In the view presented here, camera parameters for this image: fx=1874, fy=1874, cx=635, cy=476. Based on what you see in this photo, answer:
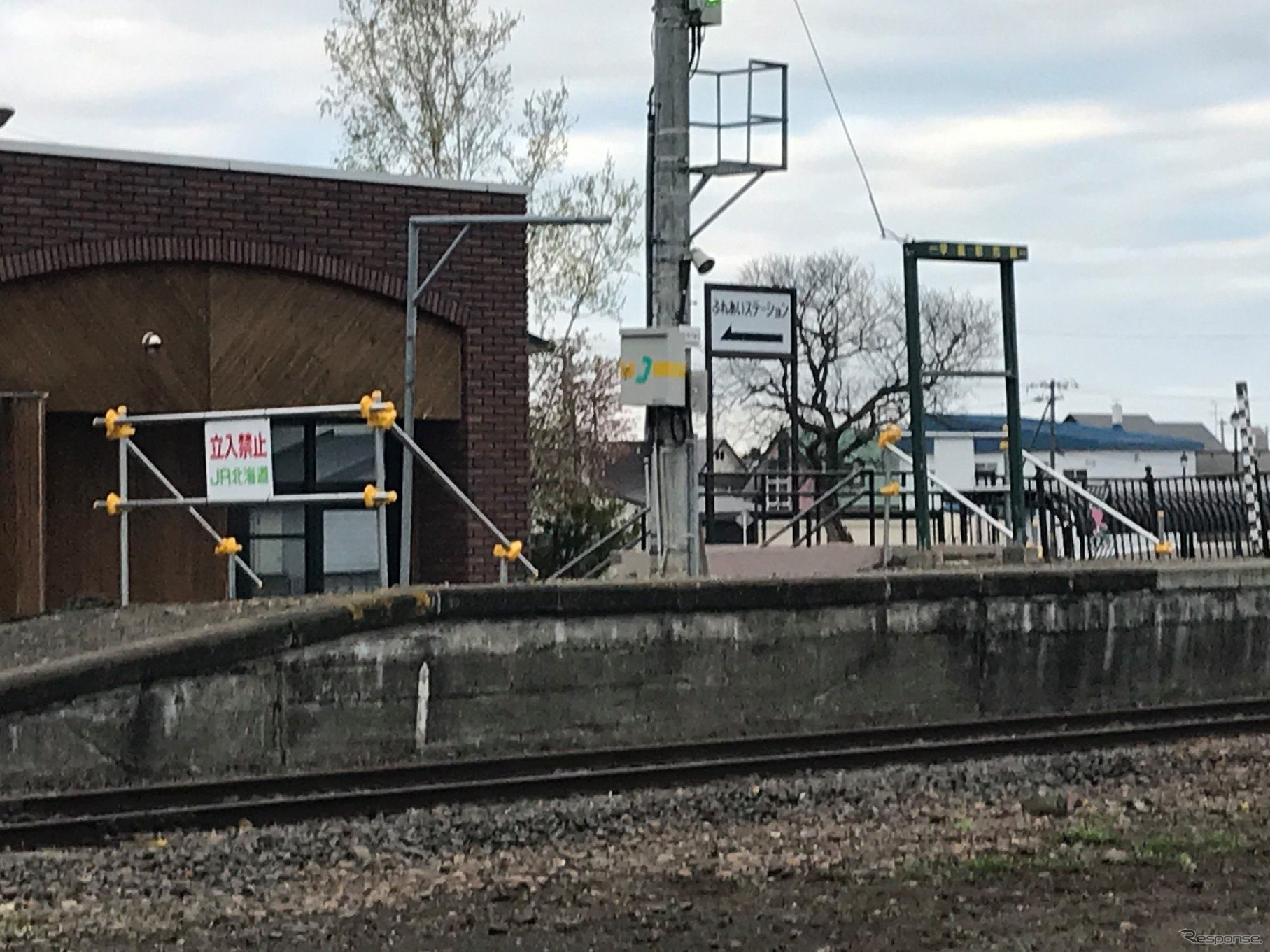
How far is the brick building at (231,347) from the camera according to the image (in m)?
16.7

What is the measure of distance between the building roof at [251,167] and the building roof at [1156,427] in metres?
103

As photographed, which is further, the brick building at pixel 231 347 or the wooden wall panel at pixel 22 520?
the brick building at pixel 231 347

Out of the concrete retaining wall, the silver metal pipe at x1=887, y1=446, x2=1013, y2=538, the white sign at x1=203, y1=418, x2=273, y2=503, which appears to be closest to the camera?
the concrete retaining wall

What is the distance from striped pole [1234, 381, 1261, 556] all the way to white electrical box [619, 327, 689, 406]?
5351mm

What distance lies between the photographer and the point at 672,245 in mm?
14695

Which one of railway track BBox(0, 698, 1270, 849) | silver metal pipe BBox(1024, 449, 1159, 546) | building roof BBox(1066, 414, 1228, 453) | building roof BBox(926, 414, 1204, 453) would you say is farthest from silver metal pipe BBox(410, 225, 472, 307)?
building roof BBox(1066, 414, 1228, 453)

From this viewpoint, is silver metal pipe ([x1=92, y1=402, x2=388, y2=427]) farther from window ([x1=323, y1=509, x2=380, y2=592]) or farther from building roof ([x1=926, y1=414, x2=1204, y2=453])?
building roof ([x1=926, y1=414, x2=1204, y2=453])

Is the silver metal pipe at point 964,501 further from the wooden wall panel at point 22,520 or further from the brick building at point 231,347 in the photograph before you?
the wooden wall panel at point 22,520

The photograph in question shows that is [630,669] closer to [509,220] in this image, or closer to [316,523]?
[509,220]

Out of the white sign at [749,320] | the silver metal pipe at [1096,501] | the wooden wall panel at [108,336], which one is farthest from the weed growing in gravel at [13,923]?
the white sign at [749,320]

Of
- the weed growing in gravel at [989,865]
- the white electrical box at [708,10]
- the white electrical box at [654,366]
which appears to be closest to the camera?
the weed growing in gravel at [989,865]

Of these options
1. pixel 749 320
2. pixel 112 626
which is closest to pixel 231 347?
pixel 112 626

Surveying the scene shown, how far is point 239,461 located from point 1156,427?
377 feet

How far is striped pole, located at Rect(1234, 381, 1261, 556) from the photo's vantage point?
54.5 feet
